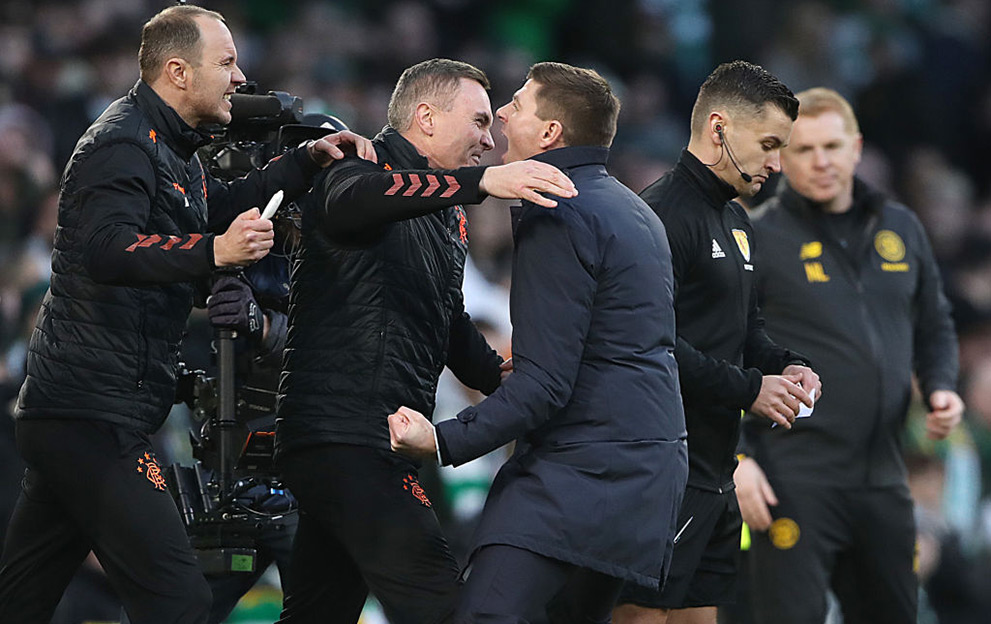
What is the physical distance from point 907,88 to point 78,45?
6.83 m

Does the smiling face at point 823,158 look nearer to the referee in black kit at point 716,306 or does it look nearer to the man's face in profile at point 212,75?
the referee in black kit at point 716,306

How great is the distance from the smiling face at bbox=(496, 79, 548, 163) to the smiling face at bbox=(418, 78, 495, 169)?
312 mm

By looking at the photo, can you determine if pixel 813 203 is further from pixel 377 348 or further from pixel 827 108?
pixel 377 348

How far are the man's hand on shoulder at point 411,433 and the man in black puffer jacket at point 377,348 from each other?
0.51 metres

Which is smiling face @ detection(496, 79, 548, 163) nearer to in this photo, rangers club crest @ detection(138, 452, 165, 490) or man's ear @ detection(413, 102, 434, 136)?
man's ear @ detection(413, 102, 434, 136)

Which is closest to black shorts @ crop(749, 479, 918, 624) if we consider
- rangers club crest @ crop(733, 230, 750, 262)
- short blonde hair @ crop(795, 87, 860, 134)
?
rangers club crest @ crop(733, 230, 750, 262)

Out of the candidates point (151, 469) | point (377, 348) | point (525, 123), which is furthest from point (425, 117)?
point (151, 469)

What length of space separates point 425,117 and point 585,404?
111 cm

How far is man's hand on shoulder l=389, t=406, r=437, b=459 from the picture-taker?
414cm

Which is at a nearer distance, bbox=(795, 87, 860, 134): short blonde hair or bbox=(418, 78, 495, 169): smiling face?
bbox=(418, 78, 495, 169): smiling face

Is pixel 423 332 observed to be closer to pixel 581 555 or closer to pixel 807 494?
pixel 581 555

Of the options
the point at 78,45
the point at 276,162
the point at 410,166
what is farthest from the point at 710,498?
the point at 78,45

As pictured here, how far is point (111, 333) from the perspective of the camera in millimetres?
4648

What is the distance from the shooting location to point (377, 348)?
4.73 m
